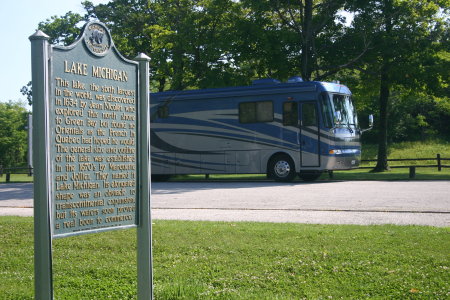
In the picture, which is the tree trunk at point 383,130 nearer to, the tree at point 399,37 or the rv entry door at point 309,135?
the tree at point 399,37

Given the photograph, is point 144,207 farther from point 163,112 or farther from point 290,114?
point 163,112

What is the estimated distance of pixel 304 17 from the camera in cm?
2844

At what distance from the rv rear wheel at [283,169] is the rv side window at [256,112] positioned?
154cm

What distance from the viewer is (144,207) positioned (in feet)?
17.7

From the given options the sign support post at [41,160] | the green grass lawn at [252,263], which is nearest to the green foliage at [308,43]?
the green grass lawn at [252,263]

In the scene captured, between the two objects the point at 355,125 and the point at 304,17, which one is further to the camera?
the point at 304,17

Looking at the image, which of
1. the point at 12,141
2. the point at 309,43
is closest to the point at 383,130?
the point at 309,43

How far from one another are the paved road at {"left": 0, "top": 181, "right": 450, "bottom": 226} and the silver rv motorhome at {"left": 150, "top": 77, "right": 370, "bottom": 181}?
136 inches

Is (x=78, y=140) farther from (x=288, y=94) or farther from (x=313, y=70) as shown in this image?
(x=313, y=70)

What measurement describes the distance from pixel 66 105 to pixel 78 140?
0.30 metres

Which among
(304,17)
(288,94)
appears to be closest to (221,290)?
(288,94)

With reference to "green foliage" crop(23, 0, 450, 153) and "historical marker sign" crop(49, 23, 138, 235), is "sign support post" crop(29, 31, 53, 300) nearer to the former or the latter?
"historical marker sign" crop(49, 23, 138, 235)

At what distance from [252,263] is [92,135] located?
113 inches

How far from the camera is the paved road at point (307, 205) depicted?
36.2 feet
